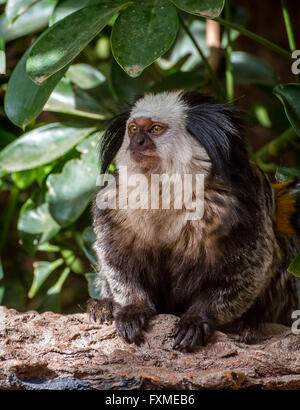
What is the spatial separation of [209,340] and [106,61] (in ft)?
7.26

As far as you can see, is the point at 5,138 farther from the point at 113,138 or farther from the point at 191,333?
the point at 191,333

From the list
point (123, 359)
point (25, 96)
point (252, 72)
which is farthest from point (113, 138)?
point (252, 72)

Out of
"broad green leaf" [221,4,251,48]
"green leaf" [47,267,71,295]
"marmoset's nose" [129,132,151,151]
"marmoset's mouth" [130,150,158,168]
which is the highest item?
"broad green leaf" [221,4,251,48]

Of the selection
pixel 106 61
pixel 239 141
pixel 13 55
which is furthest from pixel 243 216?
pixel 13 55

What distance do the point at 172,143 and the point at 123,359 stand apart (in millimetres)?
896

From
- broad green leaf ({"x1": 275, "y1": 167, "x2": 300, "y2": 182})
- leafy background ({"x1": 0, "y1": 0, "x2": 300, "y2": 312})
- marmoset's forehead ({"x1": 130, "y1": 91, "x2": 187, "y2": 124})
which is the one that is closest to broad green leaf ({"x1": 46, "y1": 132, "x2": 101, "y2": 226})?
leafy background ({"x1": 0, "y1": 0, "x2": 300, "y2": 312})

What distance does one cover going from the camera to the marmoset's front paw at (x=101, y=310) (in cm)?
256

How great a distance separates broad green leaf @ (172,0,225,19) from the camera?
2279 mm

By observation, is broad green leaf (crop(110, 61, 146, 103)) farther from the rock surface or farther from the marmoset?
the rock surface

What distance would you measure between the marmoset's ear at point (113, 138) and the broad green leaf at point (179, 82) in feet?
2.17

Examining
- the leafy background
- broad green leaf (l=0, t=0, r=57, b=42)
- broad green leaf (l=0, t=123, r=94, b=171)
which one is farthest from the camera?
broad green leaf (l=0, t=0, r=57, b=42)

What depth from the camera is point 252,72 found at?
3.87 meters

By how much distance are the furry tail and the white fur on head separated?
54 centimetres

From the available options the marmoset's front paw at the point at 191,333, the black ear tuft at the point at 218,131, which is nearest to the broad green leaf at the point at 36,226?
the black ear tuft at the point at 218,131
